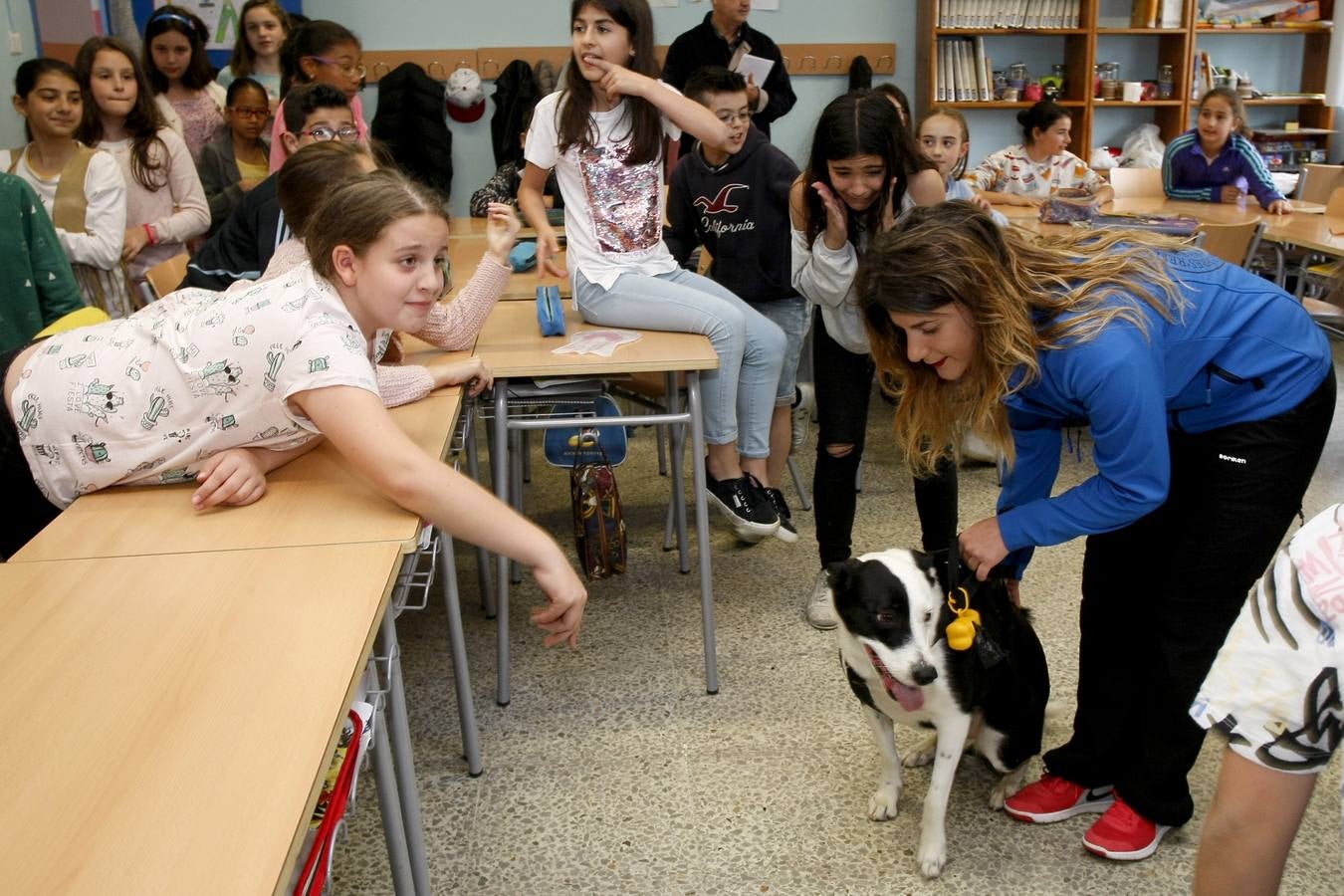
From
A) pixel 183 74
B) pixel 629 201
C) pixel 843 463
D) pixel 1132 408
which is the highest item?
pixel 183 74

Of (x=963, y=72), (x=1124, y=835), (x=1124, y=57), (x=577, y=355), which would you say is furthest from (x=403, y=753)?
(x=1124, y=57)

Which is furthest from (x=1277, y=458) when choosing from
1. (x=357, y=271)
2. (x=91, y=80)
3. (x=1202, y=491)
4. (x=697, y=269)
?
(x=91, y=80)

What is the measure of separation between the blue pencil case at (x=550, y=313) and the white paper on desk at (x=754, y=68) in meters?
2.14

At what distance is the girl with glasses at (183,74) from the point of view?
412 centimetres

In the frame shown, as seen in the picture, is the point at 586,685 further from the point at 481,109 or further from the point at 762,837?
the point at 481,109

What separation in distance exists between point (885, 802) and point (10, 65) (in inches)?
192

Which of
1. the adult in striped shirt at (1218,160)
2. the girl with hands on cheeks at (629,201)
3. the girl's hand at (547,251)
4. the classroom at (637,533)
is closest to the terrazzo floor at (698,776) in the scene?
the classroom at (637,533)

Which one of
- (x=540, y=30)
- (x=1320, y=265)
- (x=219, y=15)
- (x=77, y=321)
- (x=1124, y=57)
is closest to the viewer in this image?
(x=77, y=321)

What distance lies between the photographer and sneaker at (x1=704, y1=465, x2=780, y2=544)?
279cm

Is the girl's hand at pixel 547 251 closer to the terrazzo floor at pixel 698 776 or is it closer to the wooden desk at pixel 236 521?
the terrazzo floor at pixel 698 776

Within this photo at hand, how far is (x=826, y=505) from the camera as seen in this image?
2609 mm

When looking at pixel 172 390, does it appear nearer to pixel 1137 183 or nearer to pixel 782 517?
pixel 782 517

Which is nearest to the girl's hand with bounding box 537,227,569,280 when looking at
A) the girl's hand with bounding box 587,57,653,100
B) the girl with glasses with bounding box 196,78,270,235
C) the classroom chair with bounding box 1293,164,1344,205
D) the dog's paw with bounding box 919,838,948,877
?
the girl's hand with bounding box 587,57,653,100

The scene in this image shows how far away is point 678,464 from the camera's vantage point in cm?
280
